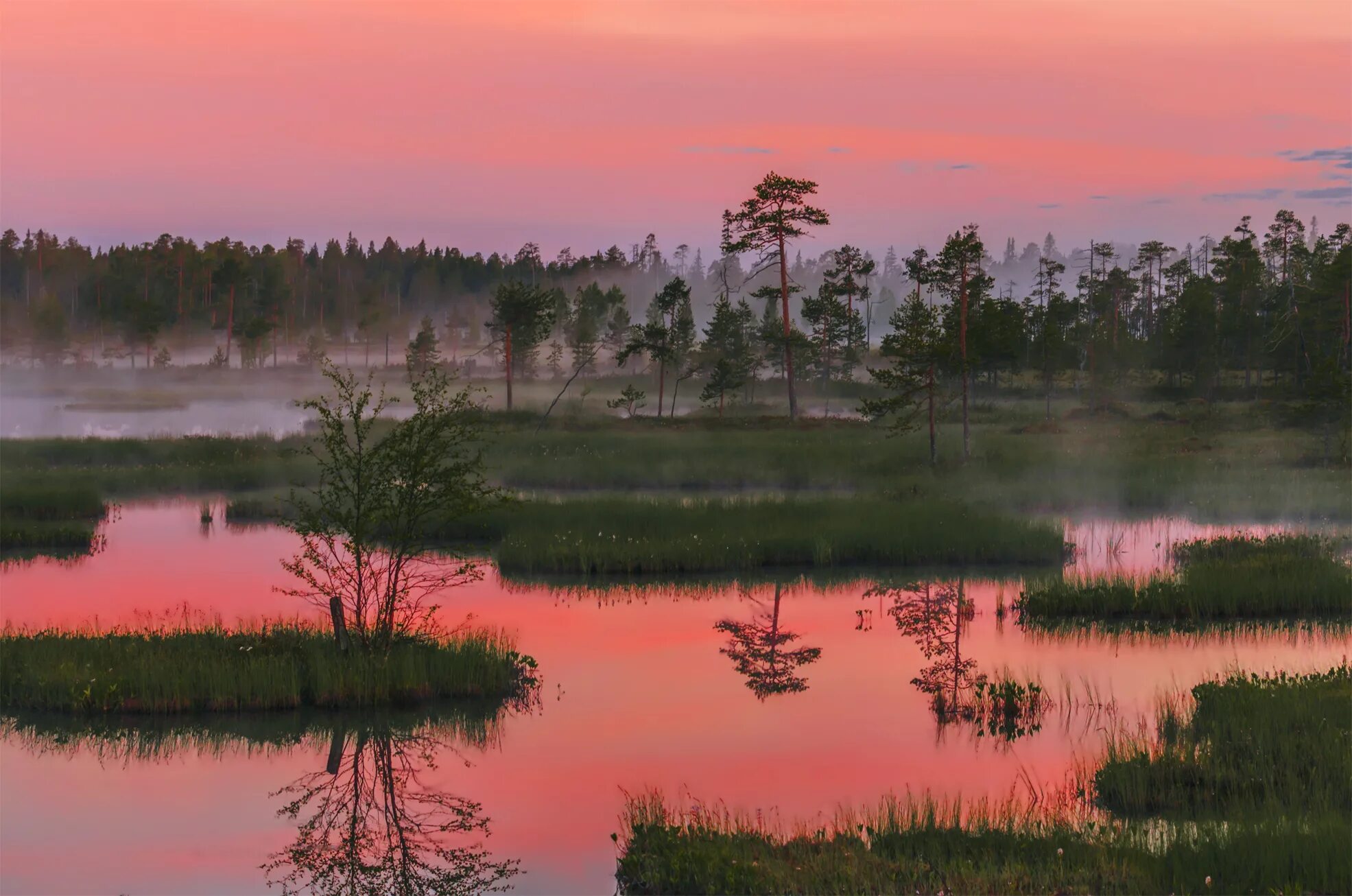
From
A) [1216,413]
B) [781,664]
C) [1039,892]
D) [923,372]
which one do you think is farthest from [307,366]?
[1039,892]

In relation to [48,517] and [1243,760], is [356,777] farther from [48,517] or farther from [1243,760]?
[48,517]

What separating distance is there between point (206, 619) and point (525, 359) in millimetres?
107812

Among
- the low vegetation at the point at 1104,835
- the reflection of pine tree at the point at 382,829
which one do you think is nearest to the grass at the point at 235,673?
the reflection of pine tree at the point at 382,829

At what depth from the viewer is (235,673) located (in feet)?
60.3

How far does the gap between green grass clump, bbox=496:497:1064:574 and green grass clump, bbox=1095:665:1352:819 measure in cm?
1416

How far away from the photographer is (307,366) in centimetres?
14312

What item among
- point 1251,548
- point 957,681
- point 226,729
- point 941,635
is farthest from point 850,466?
point 226,729

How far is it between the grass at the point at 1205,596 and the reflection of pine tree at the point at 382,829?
1298 cm

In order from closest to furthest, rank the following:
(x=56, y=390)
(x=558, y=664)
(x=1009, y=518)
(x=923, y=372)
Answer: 1. (x=558, y=664)
2. (x=1009, y=518)
3. (x=923, y=372)
4. (x=56, y=390)

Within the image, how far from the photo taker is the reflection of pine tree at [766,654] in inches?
791

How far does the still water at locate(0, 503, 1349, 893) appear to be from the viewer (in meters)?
13.6

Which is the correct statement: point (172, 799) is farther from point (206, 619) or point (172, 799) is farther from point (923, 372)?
point (923, 372)

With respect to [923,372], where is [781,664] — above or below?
below

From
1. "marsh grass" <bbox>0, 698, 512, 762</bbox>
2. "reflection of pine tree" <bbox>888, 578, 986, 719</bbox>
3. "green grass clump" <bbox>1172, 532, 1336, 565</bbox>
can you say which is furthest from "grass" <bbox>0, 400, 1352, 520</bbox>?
"marsh grass" <bbox>0, 698, 512, 762</bbox>
